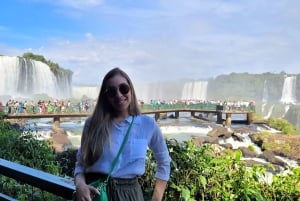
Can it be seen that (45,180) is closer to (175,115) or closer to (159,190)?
(159,190)

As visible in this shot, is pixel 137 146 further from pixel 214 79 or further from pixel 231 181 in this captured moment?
pixel 214 79

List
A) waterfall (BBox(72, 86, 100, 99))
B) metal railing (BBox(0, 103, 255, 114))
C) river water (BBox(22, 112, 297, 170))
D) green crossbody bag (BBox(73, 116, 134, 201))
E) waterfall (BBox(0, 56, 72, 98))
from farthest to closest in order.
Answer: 1. waterfall (BBox(72, 86, 100, 99))
2. waterfall (BBox(0, 56, 72, 98))
3. metal railing (BBox(0, 103, 255, 114))
4. river water (BBox(22, 112, 297, 170))
5. green crossbody bag (BBox(73, 116, 134, 201))

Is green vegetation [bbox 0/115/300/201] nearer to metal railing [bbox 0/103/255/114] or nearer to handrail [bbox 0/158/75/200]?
handrail [bbox 0/158/75/200]

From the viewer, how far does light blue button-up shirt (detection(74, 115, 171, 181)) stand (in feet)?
4.72

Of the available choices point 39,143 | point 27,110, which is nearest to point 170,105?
point 27,110

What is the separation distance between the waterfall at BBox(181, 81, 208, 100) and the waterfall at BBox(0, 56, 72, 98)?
62.0ft

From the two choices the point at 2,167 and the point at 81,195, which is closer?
the point at 81,195

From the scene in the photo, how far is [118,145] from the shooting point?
1.45 m

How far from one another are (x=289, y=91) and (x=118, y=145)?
175ft

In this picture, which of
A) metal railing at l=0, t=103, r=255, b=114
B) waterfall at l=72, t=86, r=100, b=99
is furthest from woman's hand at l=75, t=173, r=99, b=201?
waterfall at l=72, t=86, r=100, b=99

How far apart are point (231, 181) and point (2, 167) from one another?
1104 mm

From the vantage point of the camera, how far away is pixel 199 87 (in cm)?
5606

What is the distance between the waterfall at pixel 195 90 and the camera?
55.7m

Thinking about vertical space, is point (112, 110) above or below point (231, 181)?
above
